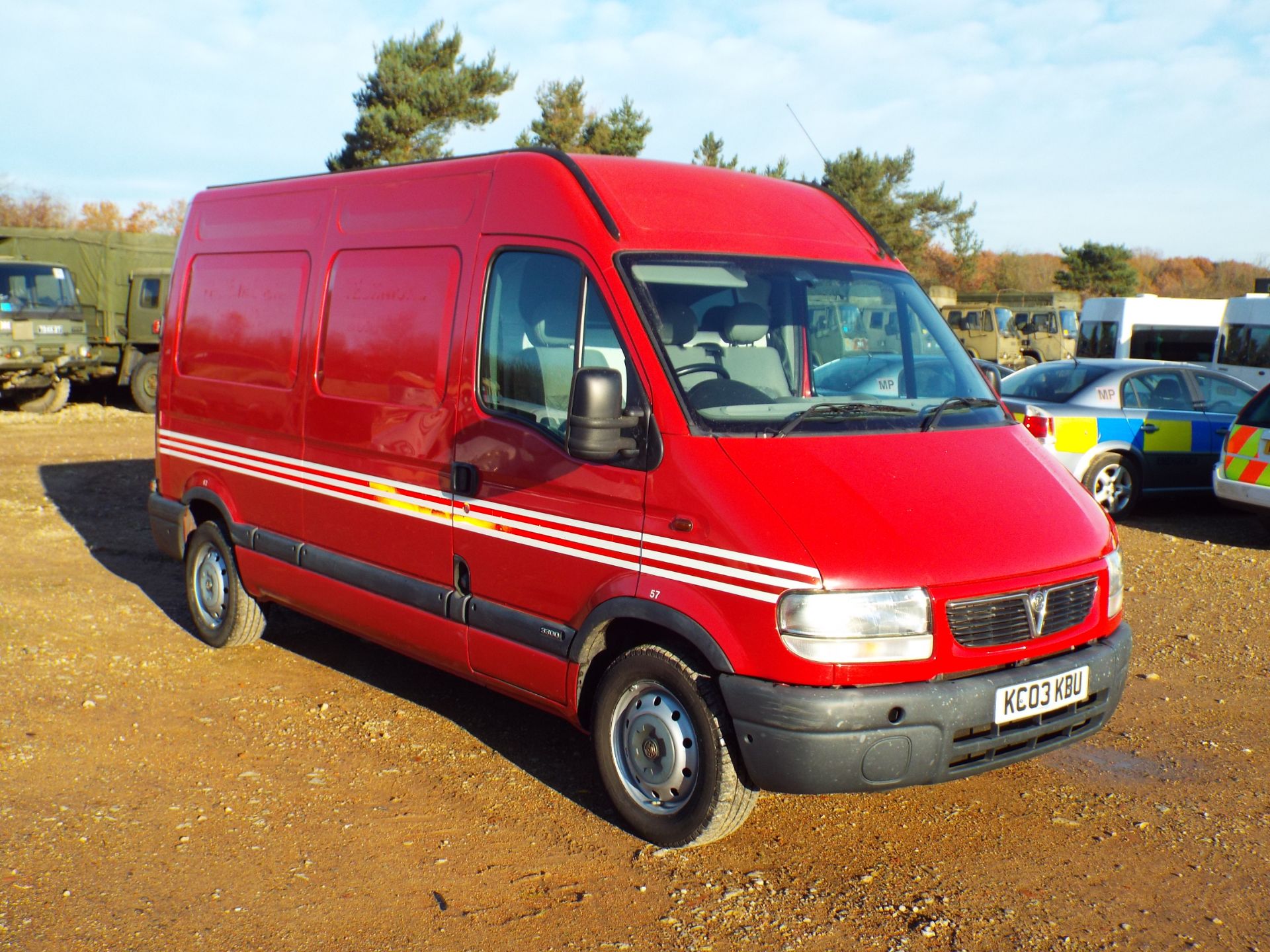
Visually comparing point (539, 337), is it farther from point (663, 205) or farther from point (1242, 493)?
point (1242, 493)

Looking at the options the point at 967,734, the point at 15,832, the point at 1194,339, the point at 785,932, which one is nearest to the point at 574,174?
the point at 967,734

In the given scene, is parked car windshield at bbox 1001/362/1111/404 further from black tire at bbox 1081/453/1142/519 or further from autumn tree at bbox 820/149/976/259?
autumn tree at bbox 820/149/976/259

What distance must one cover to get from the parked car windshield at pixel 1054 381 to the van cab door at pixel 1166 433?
34cm

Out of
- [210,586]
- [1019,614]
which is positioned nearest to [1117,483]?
[1019,614]

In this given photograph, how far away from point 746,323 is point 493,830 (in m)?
2.07

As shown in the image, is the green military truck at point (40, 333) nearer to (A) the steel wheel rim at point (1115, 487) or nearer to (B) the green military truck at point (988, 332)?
(A) the steel wheel rim at point (1115, 487)

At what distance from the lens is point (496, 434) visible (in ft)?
14.6

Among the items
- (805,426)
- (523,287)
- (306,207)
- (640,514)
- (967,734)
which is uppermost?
(306,207)

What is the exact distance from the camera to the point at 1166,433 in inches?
425

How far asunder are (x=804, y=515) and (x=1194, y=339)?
2064 cm

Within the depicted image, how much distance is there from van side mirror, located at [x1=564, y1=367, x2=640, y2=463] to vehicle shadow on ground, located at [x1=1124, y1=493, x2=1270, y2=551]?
750 cm

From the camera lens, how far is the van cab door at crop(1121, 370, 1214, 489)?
423 inches

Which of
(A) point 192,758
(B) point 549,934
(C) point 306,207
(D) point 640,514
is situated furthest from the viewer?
(C) point 306,207

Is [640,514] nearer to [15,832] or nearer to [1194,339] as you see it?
[15,832]
